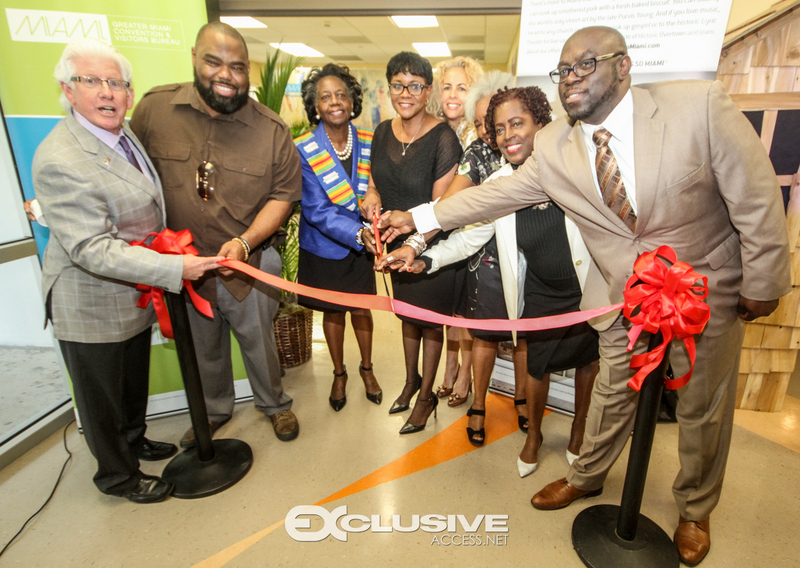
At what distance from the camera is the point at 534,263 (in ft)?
7.03

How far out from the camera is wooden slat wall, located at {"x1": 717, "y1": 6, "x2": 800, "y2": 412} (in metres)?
2.46

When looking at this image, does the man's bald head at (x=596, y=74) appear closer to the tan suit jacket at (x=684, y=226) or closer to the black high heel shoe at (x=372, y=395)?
the tan suit jacket at (x=684, y=226)

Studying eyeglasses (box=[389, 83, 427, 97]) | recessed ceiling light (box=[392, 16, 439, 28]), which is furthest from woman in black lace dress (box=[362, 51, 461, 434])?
recessed ceiling light (box=[392, 16, 439, 28])

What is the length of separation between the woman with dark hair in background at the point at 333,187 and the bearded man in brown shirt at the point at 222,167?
0.49 feet

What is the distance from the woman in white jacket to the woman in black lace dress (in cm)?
28

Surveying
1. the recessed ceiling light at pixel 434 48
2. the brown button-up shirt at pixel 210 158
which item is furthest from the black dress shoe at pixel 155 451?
the recessed ceiling light at pixel 434 48

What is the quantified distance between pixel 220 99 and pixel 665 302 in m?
2.03

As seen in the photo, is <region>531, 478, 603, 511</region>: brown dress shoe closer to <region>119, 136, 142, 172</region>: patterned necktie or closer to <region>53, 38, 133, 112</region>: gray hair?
<region>119, 136, 142, 172</region>: patterned necktie

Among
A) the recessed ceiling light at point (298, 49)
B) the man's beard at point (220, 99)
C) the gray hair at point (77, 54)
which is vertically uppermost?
the recessed ceiling light at point (298, 49)

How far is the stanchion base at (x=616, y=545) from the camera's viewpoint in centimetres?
182

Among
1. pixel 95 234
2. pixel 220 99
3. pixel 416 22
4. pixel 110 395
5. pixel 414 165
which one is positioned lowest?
pixel 110 395

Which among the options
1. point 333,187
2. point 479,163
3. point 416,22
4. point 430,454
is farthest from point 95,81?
point 416,22

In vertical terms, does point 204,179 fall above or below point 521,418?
above

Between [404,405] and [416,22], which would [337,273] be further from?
[416,22]
